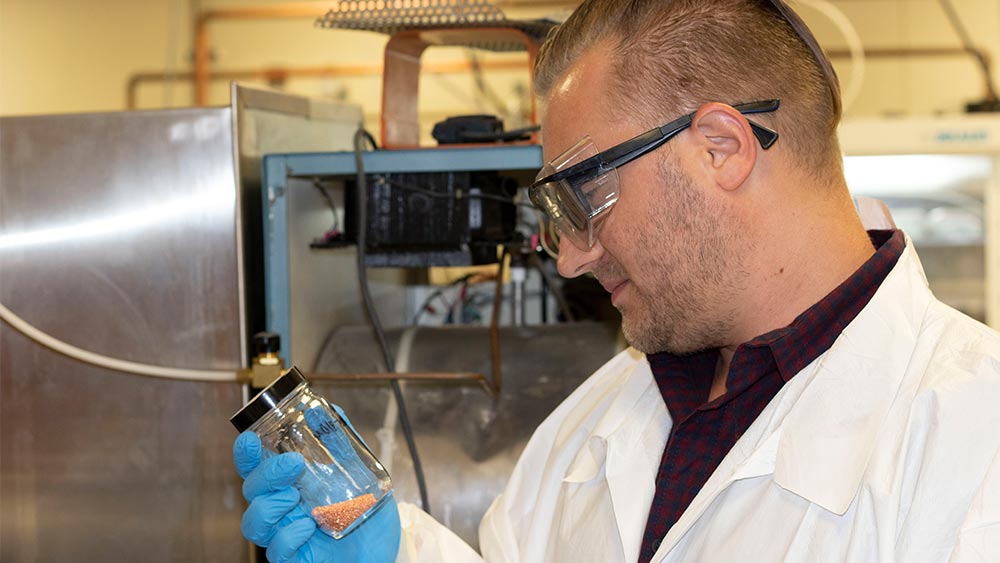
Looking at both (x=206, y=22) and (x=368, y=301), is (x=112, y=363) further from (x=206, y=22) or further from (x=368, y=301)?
(x=206, y=22)

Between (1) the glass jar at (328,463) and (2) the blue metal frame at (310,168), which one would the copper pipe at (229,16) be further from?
(1) the glass jar at (328,463)

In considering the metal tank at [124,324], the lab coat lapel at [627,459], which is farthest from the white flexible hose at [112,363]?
the lab coat lapel at [627,459]

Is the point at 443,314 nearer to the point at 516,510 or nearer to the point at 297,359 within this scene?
the point at 297,359

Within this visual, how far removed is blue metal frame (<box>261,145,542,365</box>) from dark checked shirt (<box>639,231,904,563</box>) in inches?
15.3

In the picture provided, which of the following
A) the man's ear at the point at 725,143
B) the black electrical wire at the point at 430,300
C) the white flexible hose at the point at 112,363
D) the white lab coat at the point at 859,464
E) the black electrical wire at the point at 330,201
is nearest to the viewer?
the white lab coat at the point at 859,464

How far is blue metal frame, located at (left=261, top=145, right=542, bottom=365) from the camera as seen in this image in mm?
1325

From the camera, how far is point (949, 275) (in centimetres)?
252

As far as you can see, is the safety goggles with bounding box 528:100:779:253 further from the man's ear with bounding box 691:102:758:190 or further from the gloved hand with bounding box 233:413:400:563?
the gloved hand with bounding box 233:413:400:563

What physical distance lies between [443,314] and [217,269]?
74 centimetres

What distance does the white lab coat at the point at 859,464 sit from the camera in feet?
2.40

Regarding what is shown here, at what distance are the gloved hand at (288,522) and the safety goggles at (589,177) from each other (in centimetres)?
33

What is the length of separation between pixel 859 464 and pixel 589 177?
1.24 feet

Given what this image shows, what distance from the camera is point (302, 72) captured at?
4160 millimetres

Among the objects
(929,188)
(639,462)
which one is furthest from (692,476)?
(929,188)
